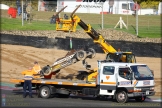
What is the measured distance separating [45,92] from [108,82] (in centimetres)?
315

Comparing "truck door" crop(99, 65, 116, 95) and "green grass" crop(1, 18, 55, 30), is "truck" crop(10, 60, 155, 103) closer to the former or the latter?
"truck door" crop(99, 65, 116, 95)

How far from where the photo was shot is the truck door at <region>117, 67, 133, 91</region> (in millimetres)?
20578

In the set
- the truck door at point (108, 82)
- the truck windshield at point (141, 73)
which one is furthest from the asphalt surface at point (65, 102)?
the truck windshield at point (141, 73)

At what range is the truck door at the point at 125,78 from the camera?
67.5 ft

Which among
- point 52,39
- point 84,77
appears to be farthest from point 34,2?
point 84,77

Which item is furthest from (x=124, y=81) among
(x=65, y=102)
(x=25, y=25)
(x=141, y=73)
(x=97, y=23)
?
(x=25, y=25)

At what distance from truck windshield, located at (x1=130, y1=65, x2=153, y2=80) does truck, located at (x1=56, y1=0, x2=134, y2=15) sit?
1631 cm

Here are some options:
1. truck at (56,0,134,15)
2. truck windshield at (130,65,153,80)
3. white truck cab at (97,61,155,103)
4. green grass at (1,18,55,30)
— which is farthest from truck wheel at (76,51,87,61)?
green grass at (1,18,55,30)

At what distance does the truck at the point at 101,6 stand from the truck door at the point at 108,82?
16425mm

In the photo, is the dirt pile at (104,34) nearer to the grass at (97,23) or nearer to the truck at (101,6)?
the grass at (97,23)

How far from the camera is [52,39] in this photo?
32938mm

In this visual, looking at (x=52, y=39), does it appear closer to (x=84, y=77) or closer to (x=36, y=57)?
(x=36, y=57)

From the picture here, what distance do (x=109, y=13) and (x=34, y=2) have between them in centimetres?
1751

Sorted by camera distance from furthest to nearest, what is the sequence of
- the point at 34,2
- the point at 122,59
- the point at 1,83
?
the point at 34,2 → the point at 1,83 → the point at 122,59
